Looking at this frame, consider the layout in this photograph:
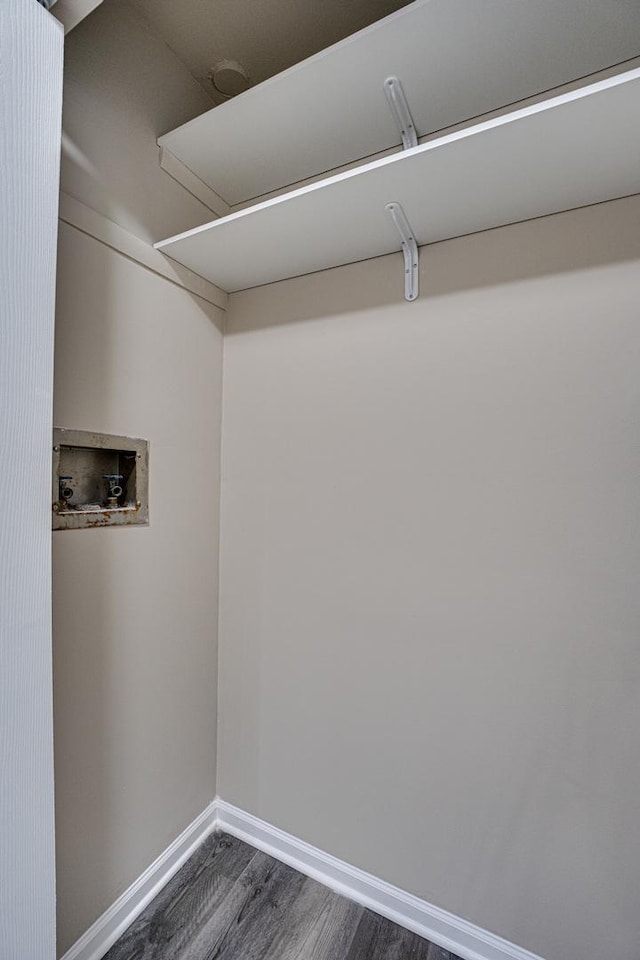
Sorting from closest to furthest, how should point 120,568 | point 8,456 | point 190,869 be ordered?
point 8,456 → point 120,568 → point 190,869

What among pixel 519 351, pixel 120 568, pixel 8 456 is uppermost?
pixel 519 351

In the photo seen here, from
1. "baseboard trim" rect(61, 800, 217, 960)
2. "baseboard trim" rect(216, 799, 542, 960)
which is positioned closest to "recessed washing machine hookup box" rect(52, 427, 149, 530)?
"baseboard trim" rect(61, 800, 217, 960)

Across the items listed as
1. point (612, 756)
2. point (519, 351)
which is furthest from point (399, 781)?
point (519, 351)

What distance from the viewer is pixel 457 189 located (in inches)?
44.0

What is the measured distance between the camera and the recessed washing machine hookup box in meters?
1.18

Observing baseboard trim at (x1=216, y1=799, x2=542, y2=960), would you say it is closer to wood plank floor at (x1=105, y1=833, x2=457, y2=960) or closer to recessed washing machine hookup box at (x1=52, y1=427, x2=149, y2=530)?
wood plank floor at (x1=105, y1=833, x2=457, y2=960)

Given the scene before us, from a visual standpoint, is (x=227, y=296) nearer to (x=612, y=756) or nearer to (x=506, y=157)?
(x=506, y=157)

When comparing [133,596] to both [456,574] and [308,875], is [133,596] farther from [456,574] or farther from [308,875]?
[308,875]

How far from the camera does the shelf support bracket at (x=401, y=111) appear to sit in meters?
1.17

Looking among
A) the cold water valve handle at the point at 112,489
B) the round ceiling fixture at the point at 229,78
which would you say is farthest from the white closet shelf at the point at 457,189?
the cold water valve handle at the point at 112,489

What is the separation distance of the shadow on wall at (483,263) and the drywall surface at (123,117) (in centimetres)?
47

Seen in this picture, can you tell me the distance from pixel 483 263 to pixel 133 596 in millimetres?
1512

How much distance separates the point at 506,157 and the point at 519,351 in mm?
471

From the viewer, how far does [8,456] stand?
777mm
